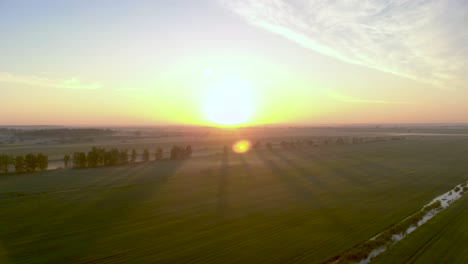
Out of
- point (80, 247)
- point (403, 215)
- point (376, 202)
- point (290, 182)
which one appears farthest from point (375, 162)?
point (80, 247)

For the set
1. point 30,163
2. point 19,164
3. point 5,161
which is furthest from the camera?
point 30,163

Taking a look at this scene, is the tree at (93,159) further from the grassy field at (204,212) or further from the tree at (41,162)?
the grassy field at (204,212)

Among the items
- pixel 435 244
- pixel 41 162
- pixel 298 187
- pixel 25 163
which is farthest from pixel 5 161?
pixel 435 244

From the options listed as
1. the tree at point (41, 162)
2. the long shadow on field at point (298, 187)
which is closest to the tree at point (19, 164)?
the tree at point (41, 162)

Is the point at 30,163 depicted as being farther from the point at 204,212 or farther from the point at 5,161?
the point at 204,212

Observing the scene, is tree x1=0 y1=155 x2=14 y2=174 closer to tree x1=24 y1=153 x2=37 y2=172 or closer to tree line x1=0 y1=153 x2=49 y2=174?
tree line x1=0 y1=153 x2=49 y2=174

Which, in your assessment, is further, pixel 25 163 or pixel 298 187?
pixel 25 163

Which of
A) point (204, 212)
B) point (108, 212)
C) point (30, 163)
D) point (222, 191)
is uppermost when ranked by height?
point (30, 163)
